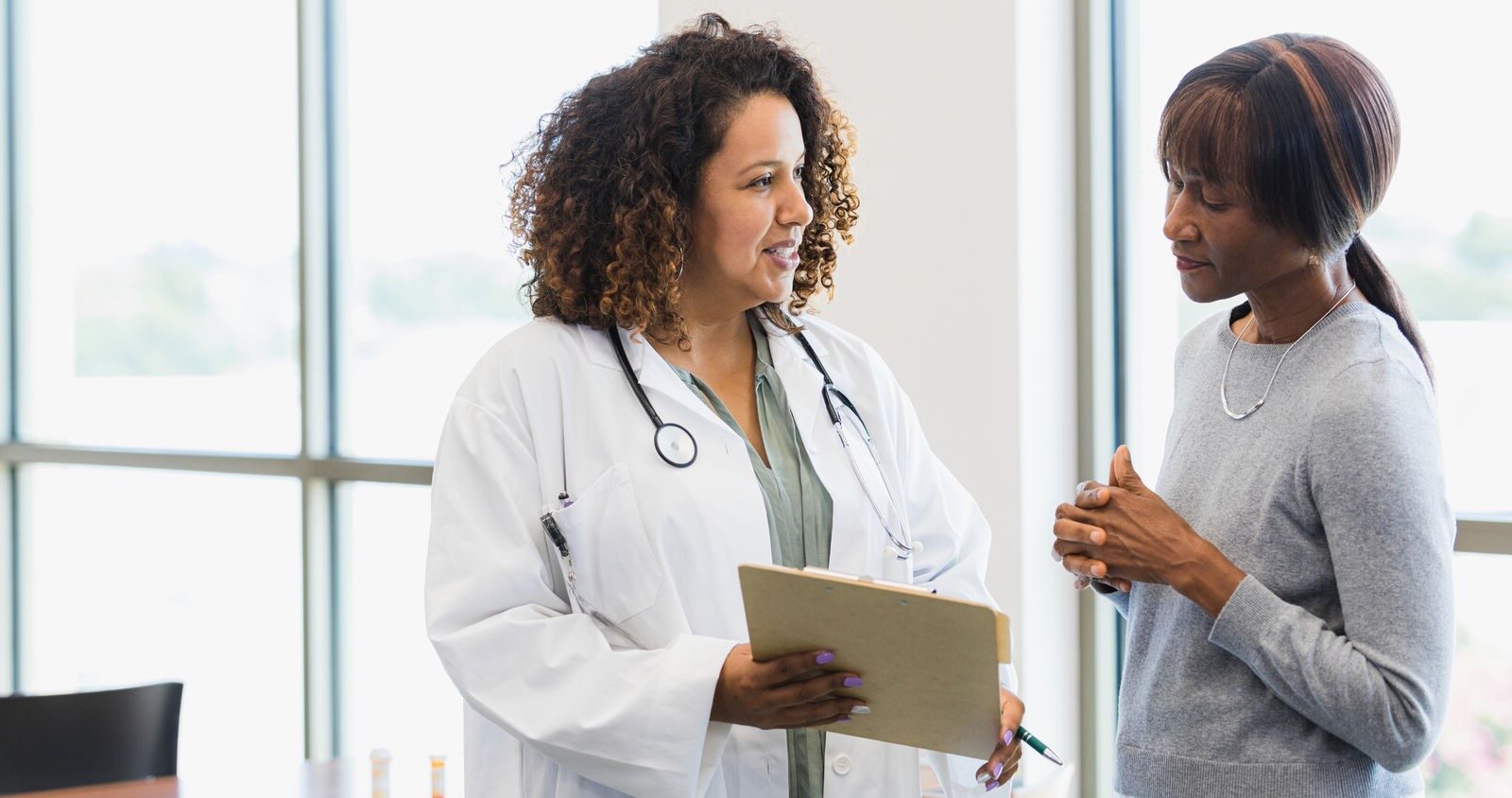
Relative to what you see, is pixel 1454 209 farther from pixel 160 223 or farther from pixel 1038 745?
pixel 160 223

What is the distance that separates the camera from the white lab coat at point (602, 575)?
152 cm

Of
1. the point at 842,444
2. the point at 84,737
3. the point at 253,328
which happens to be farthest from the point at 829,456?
the point at 253,328

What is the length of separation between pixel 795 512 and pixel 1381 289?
741 millimetres

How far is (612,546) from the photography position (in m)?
1.56

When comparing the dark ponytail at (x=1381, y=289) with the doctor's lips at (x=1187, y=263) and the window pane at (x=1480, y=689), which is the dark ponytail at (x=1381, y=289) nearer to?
the doctor's lips at (x=1187, y=263)

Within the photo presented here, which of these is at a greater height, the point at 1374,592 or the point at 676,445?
the point at 676,445

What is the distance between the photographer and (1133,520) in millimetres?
1439

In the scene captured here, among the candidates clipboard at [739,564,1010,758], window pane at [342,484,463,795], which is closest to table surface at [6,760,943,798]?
Answer: clipboard at [739,564,1010,758]

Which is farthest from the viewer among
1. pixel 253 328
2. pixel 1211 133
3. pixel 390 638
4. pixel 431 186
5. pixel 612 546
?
pixel 253 328

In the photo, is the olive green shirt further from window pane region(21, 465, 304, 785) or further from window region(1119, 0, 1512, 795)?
window pane region(21, 465, 304, 785)

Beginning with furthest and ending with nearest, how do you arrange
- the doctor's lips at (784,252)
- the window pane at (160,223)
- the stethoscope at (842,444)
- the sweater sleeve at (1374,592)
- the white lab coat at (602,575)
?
1. the window pane at (160,223)
2. the doctor's lips at (784,252)
3. the stethoscope at (842,444)
4. the white lab coat at (602,575)
5. the sweater sleeve at (1374,592)

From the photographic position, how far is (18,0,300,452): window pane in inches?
154

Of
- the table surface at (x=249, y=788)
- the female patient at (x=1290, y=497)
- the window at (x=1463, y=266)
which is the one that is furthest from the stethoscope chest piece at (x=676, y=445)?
the window at (x=1463, y=266)

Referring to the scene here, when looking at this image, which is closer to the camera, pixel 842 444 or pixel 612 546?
Answer: pixel 612 546
